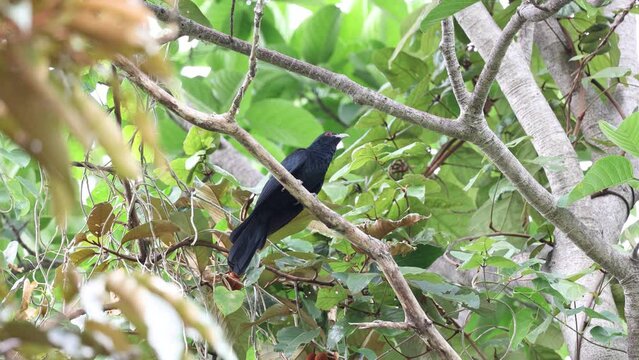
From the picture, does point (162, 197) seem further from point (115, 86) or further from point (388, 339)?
point (115, 86)

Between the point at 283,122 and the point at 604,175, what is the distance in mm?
2474

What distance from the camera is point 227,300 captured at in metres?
2.15

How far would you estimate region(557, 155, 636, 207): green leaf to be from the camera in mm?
2025

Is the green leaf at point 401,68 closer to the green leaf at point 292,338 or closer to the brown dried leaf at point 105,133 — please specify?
the green leaf at point 292,338

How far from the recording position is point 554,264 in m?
2.77

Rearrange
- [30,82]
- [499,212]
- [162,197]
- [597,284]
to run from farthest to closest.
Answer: [499,212] < [597,284] < [162,197] < [30,82]

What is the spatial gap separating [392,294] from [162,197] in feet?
2.23

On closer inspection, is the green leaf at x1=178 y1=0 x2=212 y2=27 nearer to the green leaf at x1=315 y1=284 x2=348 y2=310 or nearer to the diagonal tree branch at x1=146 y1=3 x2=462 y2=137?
the diagonal tree branch at x1=146 y1=3 x2=462 y2=137

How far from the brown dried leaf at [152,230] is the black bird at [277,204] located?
0.63ft

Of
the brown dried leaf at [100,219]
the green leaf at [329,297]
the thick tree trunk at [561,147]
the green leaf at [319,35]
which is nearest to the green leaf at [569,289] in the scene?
the thick tree trunk at [561,147]

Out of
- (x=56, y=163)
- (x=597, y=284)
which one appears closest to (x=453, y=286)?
(x=597, y=284)

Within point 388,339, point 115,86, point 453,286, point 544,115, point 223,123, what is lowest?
point 388,339

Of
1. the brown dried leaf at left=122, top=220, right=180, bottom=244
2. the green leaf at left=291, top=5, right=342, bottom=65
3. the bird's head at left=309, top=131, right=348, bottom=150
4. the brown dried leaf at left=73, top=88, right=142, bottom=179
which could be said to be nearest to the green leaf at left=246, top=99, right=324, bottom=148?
the bird's head at left=309, top=131, right=348, bottom=150

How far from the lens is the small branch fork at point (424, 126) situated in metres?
1.83
